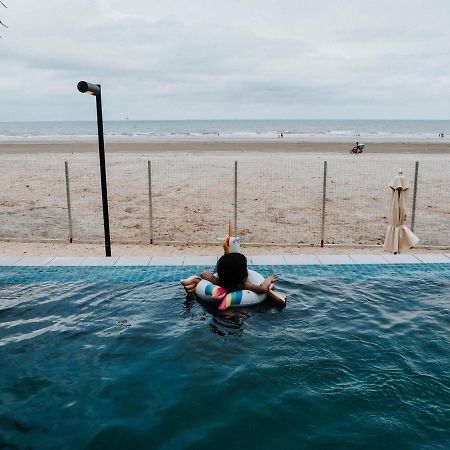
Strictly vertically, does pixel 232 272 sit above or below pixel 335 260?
above

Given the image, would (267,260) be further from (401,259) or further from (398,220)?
(398,220)

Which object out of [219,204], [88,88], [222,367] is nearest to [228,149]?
[219,204]

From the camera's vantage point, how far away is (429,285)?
8445 millimetres

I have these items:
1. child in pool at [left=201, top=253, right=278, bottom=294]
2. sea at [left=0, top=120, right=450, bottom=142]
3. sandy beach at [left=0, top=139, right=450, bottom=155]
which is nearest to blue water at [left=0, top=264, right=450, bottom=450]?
child in pool at [left=201, top=253, right=278, bottom=294]

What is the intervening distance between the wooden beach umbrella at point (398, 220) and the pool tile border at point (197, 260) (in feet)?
0.72

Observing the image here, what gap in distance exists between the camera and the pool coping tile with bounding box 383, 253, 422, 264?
31.3ft

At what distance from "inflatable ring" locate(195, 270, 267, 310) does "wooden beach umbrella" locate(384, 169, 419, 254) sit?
355 cm

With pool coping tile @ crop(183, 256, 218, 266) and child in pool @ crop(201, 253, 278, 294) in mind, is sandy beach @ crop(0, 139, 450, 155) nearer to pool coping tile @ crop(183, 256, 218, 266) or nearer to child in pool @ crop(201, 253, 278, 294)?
pool coping tile @ crop(183, 256, 218, 266)

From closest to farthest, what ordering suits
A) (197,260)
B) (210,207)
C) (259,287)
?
(259,287)
(197,260)
(210,207)

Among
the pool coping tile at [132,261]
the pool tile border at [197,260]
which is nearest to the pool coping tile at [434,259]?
the pool tile border at [197,260]

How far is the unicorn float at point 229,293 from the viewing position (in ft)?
24.1

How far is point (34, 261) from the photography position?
31.3 ft

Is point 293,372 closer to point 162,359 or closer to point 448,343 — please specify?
point 162,359

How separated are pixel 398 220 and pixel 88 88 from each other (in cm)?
625
